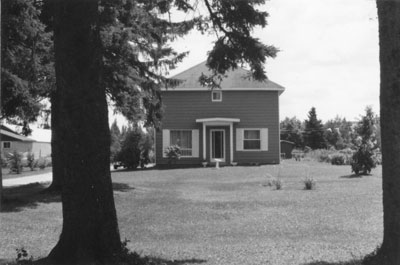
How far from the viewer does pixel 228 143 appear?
32.5m

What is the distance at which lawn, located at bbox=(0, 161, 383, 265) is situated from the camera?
8.26 metres

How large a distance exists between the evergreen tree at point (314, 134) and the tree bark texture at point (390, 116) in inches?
2151

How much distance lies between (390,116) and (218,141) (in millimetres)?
26968

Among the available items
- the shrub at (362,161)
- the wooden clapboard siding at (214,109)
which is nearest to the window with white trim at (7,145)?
the wooden clapboard siding at (214,109)

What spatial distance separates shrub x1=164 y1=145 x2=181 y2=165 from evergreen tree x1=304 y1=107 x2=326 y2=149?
31.9 metres

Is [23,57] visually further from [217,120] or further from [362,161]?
[217,120]

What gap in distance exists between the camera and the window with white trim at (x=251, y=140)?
108 ft

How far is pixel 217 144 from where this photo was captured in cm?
3281

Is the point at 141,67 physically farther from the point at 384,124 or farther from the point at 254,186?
the point at 384,124

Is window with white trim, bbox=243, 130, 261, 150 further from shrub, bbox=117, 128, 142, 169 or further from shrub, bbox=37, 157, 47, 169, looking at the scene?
shrub, bbox=37, 157, 47, 169

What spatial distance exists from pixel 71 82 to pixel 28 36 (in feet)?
24.5

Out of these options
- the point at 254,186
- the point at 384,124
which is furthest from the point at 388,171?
the point at 254,186

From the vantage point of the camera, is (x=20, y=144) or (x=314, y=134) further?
(x=314, y=134)

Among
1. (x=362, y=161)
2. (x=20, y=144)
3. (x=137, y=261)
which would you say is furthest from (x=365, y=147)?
(x=20, y=144)
